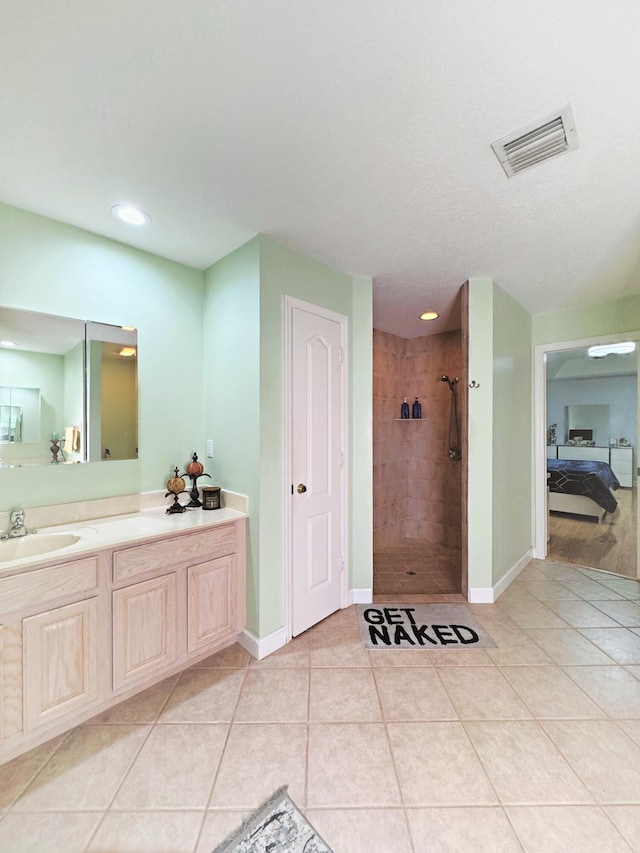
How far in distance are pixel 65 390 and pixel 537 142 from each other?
8.81 ft

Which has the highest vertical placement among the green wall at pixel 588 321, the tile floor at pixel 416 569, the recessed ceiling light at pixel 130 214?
the recessed ceiling light at pixel 130 214

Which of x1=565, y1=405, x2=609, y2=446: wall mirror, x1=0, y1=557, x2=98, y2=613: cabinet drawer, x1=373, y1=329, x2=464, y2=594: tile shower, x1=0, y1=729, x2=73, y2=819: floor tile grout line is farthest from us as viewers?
x1=373, y1=329, x2=464, y2=594: tile shower

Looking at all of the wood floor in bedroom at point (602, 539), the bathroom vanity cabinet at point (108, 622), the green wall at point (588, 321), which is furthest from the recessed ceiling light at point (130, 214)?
the wood floor in bedroom at point (602, 539)

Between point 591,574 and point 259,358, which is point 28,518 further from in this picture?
point 591,574

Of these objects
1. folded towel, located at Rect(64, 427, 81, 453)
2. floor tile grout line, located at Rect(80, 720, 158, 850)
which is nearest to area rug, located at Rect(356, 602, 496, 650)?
floor tile grout line, located at Rect(80, 720, 158, 850)

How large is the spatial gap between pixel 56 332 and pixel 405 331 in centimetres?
338

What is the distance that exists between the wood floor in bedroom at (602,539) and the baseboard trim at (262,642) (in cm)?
310

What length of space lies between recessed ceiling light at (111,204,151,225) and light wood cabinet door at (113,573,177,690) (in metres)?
2.00

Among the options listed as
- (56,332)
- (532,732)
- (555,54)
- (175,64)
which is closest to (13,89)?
(175,64)

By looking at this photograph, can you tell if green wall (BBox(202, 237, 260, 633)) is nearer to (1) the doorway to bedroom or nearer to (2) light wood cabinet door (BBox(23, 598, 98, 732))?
(2) light wood cabinet door (BBox(23, 598, 98, 732))

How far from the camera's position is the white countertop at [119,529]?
1561 millimetres

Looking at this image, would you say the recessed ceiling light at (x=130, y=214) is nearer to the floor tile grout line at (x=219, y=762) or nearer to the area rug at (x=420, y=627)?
the floor tile grout line at (x=219, y=762)

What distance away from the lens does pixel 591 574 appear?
11.0ft

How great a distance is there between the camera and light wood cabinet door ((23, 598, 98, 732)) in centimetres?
148
